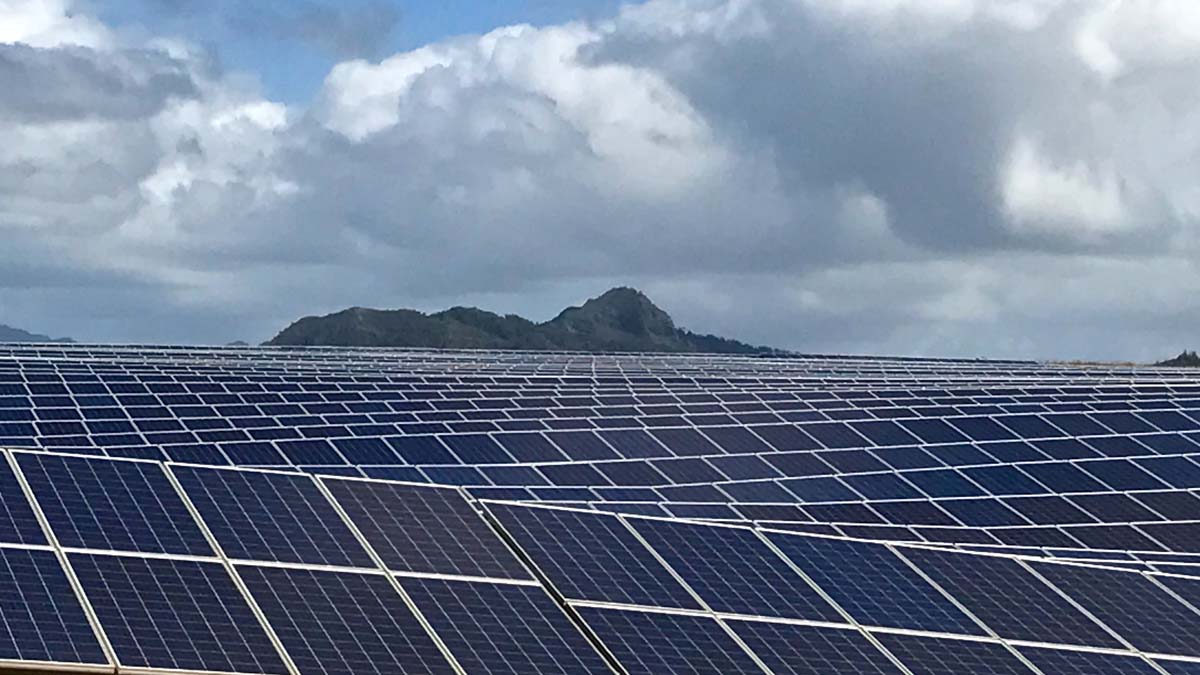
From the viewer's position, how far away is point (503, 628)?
21.3m

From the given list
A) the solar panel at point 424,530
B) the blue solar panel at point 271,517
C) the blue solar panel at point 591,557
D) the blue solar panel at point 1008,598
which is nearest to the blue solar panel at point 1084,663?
the blue solar panel at point 1008,598

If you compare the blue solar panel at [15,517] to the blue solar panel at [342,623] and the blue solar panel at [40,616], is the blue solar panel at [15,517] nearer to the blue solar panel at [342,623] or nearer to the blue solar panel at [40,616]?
the blue solar panel at [40,616]

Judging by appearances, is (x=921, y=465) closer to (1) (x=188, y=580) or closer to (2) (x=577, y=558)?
(2) (x=577, y=558)

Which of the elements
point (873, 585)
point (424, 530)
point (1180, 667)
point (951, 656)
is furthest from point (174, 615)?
point (1180, 667)

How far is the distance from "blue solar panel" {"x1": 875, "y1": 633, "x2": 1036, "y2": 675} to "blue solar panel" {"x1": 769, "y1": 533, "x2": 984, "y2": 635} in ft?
1.34

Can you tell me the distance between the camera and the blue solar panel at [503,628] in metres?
20.5

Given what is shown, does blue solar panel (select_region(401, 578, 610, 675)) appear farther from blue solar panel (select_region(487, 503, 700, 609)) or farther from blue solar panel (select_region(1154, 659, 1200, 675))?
blue solar panel (select_region(1154, 659, 1200, 675))

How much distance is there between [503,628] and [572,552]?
326cm

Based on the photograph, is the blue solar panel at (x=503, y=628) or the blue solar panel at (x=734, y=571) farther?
the blue solar panel at (x=734, y=571)

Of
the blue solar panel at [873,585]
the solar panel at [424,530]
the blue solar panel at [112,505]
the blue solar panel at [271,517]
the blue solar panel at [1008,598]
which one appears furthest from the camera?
the blue solar panel at [1008,598]

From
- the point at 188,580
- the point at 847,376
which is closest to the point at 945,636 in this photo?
the point at 188,580

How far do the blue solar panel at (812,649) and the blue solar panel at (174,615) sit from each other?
6.72 m

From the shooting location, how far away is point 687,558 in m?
25.1

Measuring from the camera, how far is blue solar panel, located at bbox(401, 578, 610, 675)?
20.5m
